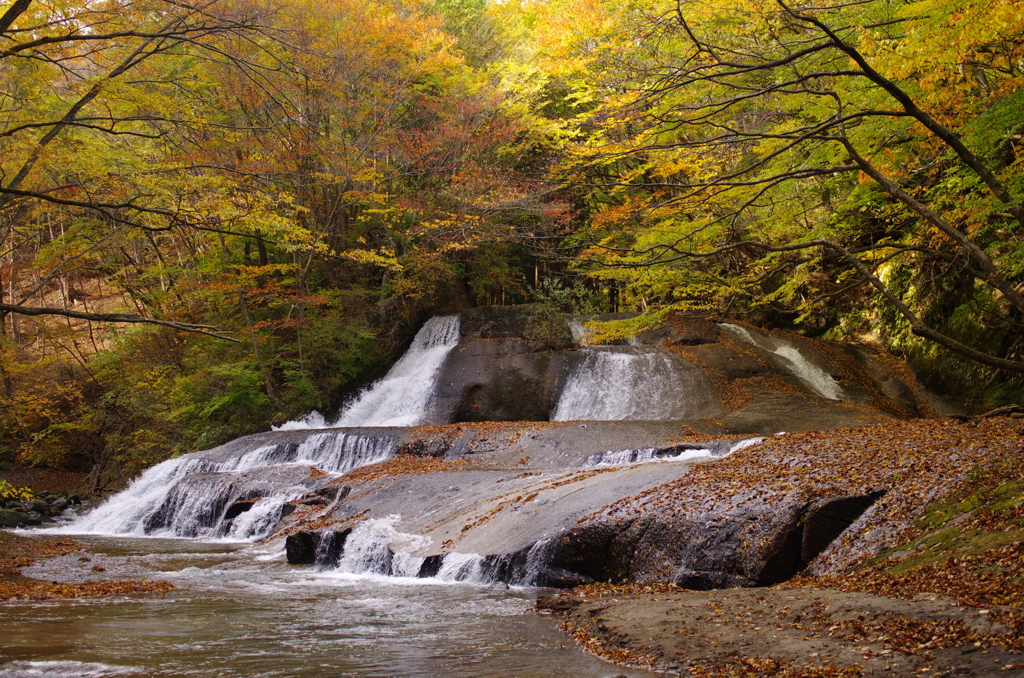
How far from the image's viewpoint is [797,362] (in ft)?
57.5

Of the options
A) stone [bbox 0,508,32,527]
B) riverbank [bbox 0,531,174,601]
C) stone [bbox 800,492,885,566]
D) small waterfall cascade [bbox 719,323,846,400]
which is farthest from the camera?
small waterfall cascade [bbox 719,323,846,400]

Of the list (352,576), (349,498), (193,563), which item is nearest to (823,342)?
(349,498)

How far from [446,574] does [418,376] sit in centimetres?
1257

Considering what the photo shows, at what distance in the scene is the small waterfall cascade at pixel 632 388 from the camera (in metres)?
16.2

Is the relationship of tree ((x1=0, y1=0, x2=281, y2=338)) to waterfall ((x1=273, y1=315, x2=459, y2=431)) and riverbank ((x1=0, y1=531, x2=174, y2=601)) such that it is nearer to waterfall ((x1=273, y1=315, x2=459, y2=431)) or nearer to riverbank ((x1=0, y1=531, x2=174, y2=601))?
riverbank ((x1=0, y1=531, x2=174, y2=601))

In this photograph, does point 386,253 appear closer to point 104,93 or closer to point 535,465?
point 535,465

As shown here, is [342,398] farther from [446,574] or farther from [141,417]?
[446,574]

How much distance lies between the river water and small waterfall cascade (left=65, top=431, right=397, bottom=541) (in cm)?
442

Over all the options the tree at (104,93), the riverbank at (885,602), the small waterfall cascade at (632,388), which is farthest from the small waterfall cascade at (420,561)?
the small waterfall cascade at (632,388)

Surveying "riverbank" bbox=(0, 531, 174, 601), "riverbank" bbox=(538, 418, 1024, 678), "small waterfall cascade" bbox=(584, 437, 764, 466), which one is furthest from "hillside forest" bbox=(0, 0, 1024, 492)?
"riverbank" bbox=(538, 418, 1024, 678)

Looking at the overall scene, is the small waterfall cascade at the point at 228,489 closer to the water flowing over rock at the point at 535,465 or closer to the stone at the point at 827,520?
the water flowing over rock at the point at 535,465

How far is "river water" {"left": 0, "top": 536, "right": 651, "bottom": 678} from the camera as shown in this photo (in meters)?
4.39

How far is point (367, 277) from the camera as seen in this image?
23.4 metres

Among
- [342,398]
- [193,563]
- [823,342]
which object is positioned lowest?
[193,563]
